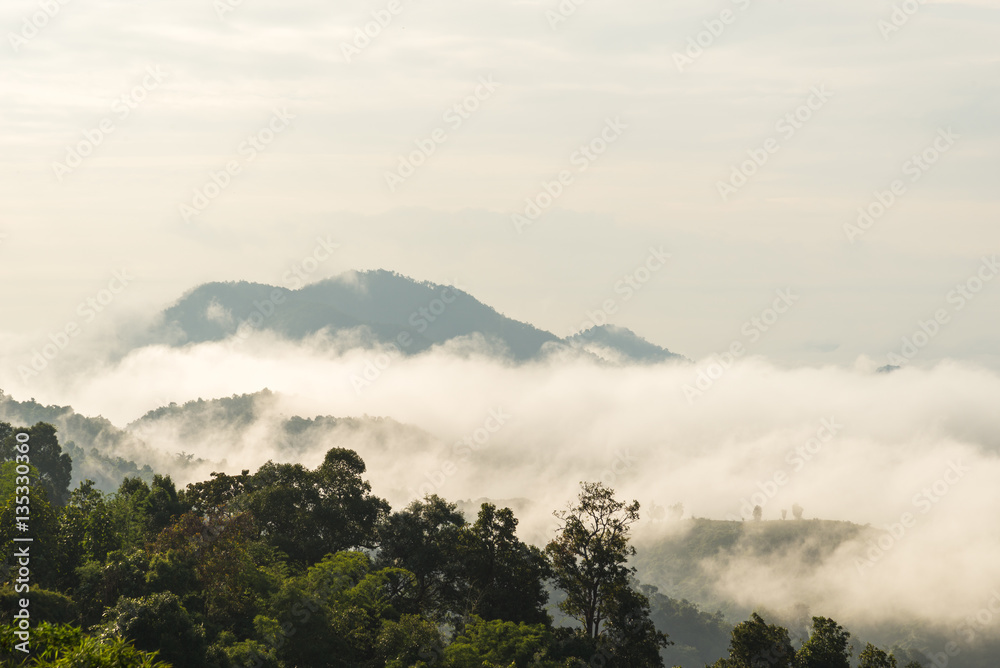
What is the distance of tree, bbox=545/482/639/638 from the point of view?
61406mm

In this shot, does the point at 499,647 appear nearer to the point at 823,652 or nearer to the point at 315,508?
the point at 823,652

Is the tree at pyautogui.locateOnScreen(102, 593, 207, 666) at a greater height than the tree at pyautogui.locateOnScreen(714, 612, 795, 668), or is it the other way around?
the tree at pyautogui.locateOnScreen(714, 612, 795, 668)

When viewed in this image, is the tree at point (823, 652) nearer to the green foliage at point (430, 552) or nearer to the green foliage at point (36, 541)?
the green foliage at point (430, 552)

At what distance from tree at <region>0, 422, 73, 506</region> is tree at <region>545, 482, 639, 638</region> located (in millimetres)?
78915

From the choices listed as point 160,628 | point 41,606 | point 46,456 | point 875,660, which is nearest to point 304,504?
point 160,628

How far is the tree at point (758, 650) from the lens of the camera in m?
59.1

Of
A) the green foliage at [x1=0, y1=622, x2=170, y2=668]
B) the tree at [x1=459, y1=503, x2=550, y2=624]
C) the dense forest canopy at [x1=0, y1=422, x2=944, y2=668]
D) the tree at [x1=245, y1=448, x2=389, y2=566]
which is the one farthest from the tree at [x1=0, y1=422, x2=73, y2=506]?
the green foliage at [x1=0, y1=622, x2=170, y2=668]

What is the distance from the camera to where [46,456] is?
118812mm

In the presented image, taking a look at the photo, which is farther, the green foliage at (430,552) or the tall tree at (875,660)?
the green foliage at (430,552)

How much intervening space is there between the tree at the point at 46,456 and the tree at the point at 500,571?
71671 millimetres

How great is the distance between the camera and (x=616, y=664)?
59.8 m

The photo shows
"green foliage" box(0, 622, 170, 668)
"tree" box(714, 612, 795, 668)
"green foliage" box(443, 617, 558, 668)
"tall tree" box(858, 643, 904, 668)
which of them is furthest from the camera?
"tree" box(714, 612, 795, 668)

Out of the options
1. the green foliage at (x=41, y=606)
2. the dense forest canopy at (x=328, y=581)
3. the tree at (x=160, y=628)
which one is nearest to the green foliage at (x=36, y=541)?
the dense forest canopy at (x=328, y=581)

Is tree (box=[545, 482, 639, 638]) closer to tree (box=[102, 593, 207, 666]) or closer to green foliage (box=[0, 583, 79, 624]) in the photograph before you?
tree (box=[102, 593, 207, 666])
